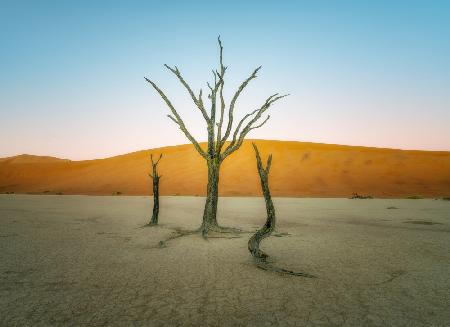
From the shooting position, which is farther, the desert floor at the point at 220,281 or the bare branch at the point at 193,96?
the bare branch at the point at 193,96

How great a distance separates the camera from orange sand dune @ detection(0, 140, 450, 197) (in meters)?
33.3

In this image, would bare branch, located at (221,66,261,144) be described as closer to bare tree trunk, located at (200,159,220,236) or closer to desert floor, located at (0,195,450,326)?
bare tree trunk, located at (200,159,220,236)

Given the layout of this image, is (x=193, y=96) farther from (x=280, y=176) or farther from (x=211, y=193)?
(x=280, y=176)

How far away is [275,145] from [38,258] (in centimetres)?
5566

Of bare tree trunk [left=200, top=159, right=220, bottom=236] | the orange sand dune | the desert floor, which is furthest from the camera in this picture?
the orange sand dune

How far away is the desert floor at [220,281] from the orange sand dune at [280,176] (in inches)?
941

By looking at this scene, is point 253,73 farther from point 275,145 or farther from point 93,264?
point 275,145

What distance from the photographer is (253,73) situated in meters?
9.45

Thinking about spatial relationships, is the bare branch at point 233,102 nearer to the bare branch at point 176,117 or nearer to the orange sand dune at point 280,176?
the bare branch at point 176,117

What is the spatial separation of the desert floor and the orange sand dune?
23913 mm

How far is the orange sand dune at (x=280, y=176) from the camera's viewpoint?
3328 centimetres

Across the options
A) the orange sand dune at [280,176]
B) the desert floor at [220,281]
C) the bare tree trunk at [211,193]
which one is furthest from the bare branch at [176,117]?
the orange sand dune at [280,176]

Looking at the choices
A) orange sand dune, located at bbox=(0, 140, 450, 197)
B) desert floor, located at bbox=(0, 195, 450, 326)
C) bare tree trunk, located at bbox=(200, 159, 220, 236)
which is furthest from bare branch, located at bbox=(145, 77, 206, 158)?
orange sand dune, located at bbox=(0, 140, 450, 197)

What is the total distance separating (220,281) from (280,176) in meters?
36.2
